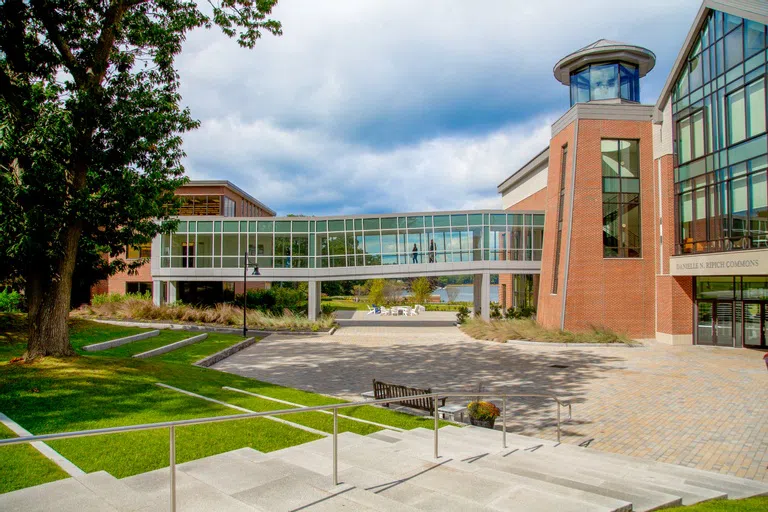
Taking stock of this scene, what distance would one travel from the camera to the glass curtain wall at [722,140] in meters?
21.0

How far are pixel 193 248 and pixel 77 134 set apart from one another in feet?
81.8

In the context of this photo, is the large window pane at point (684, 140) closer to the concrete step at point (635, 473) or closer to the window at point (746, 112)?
the window at point (746, 112)

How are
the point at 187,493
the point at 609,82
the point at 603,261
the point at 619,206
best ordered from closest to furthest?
the point at 187,493 < the point at 603,261 < the point at 619,206 < the point at 609,82

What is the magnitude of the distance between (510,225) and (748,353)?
15.7 m

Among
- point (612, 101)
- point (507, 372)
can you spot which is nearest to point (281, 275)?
point (507, 372)

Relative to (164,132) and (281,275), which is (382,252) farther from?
(164,132)

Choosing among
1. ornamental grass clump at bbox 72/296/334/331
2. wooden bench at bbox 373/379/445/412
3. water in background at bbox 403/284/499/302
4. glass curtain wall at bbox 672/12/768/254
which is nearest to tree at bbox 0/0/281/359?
wooden bench at bbox 373/379/445/412

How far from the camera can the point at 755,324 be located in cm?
2319

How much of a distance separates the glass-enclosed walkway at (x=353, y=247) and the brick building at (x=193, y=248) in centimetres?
169

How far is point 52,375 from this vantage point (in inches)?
429

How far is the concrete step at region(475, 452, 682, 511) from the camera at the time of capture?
19.3ft

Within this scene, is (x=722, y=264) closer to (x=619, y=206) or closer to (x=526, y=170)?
(x=619, y=206)

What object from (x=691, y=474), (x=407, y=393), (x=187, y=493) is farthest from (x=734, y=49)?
(x=187, y=493)

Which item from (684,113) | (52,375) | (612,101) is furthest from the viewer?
(612,101)
